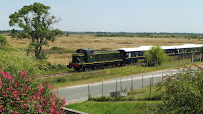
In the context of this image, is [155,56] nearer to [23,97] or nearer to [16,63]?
[16,63]

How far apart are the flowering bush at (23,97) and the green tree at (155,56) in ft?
123

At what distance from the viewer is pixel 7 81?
9.54 m

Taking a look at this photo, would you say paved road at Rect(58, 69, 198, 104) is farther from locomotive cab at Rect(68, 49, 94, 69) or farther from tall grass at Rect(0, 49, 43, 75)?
locomotive cab at Rect(68, 49, 94, 69)

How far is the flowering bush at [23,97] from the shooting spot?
29.7ft

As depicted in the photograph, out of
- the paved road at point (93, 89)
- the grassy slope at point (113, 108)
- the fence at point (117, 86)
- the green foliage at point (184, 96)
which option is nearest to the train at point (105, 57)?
the paved road at point (93, 89)

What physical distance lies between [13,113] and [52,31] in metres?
36.6

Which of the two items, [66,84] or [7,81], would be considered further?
[66,84]

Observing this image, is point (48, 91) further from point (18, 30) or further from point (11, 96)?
point (18, 30)

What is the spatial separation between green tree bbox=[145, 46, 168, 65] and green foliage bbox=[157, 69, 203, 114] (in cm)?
3641

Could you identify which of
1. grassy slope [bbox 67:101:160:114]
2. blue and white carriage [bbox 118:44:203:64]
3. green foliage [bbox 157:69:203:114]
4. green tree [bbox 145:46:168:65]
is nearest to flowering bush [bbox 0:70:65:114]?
green foliage [bbox 157:69:203:114]

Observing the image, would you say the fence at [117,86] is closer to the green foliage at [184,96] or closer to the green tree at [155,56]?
the green tree at [155,56]

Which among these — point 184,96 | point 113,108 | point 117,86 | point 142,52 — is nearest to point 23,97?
point 184,96

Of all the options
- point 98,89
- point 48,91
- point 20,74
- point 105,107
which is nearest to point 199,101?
point 48,91

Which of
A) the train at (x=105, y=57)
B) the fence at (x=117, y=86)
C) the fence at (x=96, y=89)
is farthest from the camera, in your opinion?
the train at (x=105, y=57)
